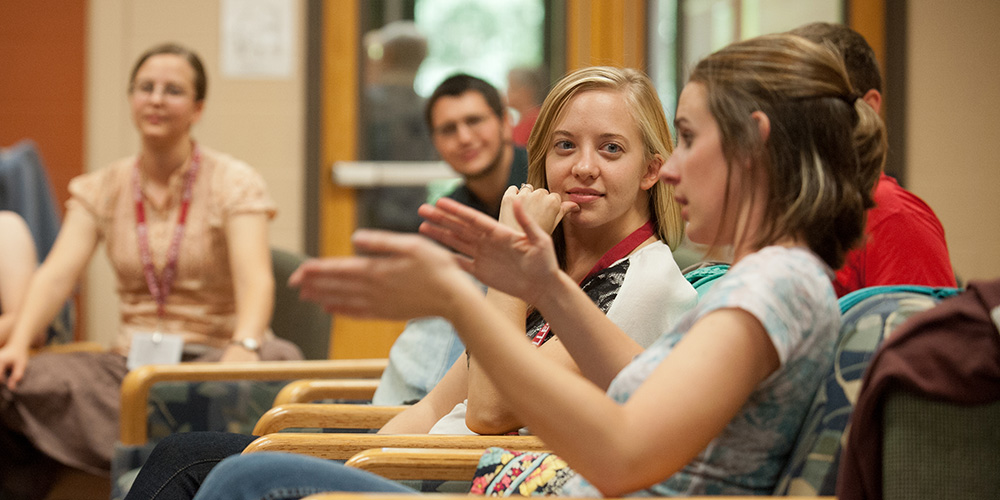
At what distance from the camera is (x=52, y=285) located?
8.92ft

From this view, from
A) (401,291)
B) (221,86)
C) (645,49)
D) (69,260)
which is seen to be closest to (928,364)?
(401,291)

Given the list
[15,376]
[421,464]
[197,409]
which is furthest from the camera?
[15,376]

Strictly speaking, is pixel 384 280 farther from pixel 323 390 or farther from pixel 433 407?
pixel 323 390

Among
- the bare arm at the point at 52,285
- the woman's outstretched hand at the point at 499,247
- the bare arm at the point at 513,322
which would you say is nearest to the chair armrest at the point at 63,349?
the bare arm at the point at 52,285

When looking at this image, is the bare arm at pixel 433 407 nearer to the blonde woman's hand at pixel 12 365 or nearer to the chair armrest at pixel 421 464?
the chair armrest at pixel 421 464

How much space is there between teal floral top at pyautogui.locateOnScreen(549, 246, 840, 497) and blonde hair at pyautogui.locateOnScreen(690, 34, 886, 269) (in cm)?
5

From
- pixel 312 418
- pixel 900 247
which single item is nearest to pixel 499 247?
pixel 312 418

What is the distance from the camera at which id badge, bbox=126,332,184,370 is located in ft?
→ 8.45

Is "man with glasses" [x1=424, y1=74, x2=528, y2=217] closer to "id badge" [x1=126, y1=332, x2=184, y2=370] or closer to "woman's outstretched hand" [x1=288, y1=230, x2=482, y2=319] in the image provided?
"id badge" [x1=126, y1=332, x2=184, y2=370]

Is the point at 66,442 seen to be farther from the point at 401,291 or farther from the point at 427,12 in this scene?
the point at 427,12

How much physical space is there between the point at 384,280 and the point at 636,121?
0.79 m

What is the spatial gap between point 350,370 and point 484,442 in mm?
955

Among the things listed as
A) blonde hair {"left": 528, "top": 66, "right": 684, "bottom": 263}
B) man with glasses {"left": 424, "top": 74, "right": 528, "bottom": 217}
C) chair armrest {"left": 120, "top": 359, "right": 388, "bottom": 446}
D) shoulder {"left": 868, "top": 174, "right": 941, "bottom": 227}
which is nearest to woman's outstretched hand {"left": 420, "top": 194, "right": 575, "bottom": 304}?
blonde hair {"left": 528, "top": 66, "right": 684, "bottom": 263}

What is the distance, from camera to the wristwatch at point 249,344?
2.53 meters
